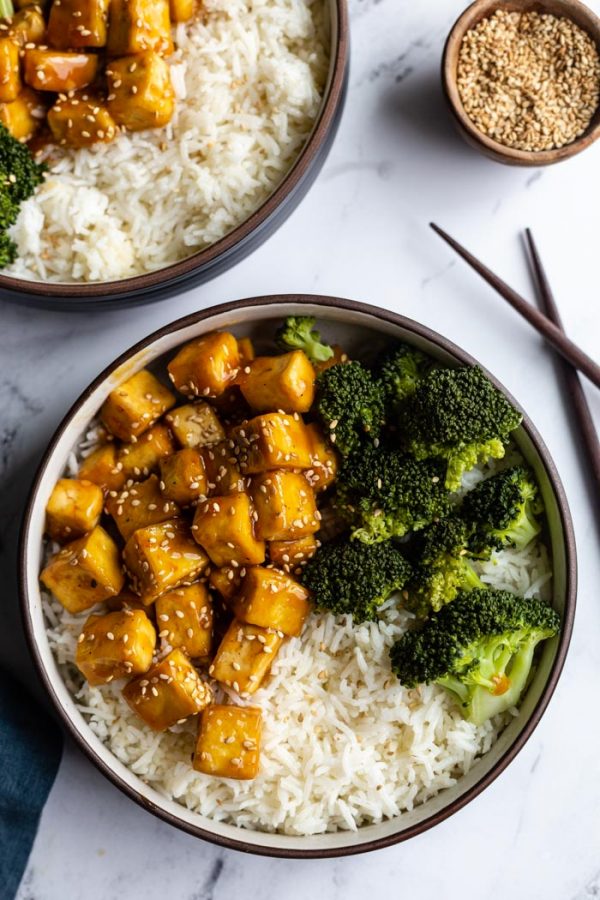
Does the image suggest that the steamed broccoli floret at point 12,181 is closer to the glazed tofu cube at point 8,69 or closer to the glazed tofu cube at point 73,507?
the glazed tofu cube at point 8,69

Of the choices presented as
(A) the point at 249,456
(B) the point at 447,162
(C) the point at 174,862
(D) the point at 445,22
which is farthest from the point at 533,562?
(D) the point at 445,22

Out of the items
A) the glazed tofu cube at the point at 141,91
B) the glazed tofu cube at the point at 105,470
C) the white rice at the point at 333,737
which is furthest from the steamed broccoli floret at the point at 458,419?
the glazed tofu cube at the point at 141,91

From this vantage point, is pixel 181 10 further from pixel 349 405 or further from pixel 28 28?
pixel 349 405

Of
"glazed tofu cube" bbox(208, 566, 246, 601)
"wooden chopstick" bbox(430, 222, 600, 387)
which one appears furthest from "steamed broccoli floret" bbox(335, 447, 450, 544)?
"wooden chopstick" bbox(430, 222, 600, 387)

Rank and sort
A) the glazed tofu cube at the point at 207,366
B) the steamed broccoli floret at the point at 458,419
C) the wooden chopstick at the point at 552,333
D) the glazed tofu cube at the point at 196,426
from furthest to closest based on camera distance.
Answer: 1. the wooden chopstick at the point at 552,333
2. the glazed tofu cube at the point at 196,426
3. the glazed tofu cube at the point at 207,366
4. the steamed broccoli floret at the point at 458,419

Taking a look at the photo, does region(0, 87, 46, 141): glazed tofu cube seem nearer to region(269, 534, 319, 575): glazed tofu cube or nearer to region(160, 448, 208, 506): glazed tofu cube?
region(160, 448, 208, 506): glazed tofu cube
